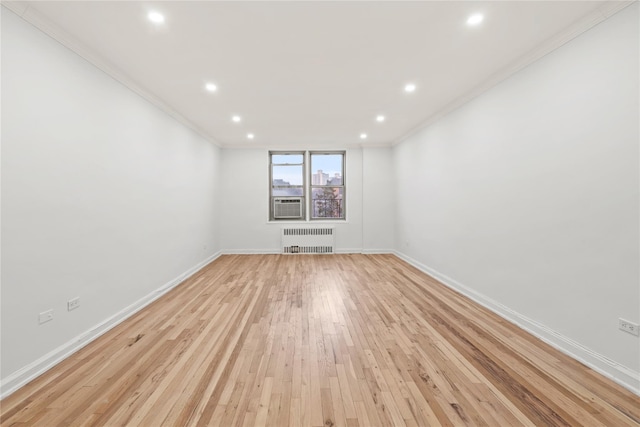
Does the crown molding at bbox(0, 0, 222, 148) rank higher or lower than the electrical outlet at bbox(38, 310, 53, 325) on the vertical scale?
higher

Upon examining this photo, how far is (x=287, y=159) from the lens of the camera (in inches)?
252

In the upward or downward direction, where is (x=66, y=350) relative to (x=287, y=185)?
downward

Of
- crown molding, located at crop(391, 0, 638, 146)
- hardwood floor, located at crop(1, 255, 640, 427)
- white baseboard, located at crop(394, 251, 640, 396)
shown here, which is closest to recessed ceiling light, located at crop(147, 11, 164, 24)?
hardwood floor, located at crop(1, 255, 640, 427)

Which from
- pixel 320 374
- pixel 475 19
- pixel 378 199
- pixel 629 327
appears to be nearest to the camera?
pixel 629 327

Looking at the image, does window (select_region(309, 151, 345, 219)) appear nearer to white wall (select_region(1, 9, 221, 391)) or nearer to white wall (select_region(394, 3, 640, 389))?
white wall (select_region(394, 3, 640, 389))

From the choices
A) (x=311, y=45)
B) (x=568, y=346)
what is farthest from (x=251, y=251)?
(x=568, y=346)

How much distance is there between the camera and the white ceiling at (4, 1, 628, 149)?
1.83 metres

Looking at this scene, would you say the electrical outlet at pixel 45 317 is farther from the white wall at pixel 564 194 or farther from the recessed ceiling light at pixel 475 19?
the white wall at pixel 564 194

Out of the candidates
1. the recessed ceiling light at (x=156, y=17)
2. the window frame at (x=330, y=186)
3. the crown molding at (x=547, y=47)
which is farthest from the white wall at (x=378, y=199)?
the recessed ceiling light at (x=156, y=17)

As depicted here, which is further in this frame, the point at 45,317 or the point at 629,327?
the point at 45,317

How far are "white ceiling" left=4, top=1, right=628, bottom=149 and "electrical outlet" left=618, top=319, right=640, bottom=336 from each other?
2274mm

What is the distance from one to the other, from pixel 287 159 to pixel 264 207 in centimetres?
143

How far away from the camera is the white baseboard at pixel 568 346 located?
1662mm

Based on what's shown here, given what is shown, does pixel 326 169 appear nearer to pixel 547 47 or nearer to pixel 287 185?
pixel 287 185
